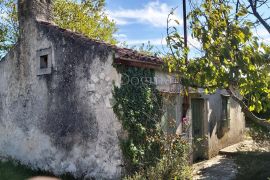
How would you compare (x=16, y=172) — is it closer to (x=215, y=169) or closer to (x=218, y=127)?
(x=215, y=169)

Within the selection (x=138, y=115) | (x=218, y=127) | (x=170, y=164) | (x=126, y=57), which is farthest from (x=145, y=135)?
(x=218, y=127)

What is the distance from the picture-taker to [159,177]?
766 cm

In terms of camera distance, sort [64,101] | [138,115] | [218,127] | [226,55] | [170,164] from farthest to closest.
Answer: [218,127]
[64,101]
[138,115]
[170,164]
[226,55]

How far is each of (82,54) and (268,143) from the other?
5.39 m

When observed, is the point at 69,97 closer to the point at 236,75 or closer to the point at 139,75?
the point at 139,75

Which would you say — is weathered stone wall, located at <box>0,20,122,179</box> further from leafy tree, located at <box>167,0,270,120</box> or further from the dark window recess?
leafy tree, located at <box>167,0,270,120</box>

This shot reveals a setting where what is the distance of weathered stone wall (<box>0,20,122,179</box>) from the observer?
8133mm

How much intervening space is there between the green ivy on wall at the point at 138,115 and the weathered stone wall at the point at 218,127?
4213mm

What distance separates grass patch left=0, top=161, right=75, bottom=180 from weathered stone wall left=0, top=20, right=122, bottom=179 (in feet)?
0.60

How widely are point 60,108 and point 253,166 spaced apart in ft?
16.8

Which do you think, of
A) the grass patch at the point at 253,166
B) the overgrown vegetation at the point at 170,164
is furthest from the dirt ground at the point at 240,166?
the overgrown vegetation at the point at 170,164

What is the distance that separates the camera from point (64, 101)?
29.8 feet

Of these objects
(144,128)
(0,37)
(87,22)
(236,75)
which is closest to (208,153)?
(144,128)

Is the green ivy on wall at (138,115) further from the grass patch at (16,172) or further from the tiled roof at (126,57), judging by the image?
the grass patch at (16,172)
